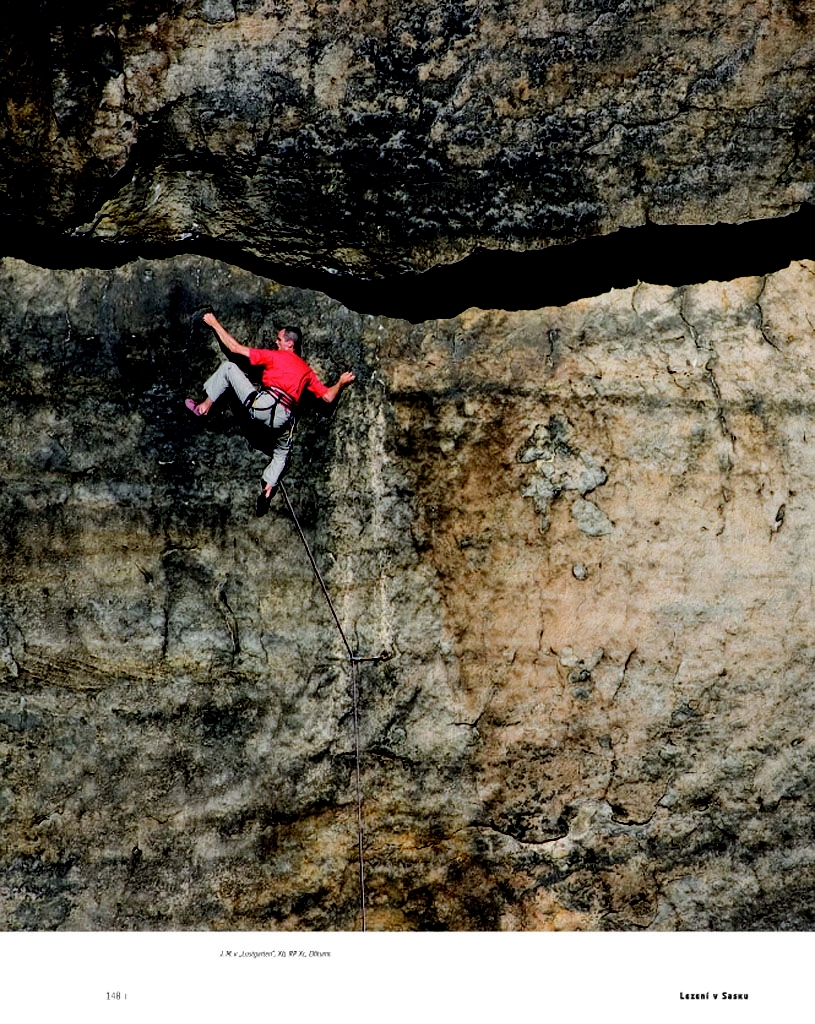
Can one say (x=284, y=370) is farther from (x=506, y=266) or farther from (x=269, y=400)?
(x=506, y=266)

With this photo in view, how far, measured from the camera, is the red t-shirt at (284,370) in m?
4.25

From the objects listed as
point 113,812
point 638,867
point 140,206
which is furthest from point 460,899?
point 140,206

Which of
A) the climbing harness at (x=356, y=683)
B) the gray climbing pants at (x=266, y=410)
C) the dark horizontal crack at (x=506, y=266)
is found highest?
the dark horizontal crack at (x=506, y=266)

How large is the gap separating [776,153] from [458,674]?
236cm

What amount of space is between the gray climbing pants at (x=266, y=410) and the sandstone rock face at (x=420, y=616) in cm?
9

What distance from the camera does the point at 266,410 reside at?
168 inches

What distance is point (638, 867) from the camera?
4508mm

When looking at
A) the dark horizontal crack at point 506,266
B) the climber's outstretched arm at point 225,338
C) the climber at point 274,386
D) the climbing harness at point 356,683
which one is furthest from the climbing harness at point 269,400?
the dark horizontal crack at point 506,266

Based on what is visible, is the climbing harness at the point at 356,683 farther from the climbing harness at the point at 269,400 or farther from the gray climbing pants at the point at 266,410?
the climbing harness at the point at 269,400

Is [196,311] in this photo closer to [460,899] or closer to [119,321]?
[119,321]

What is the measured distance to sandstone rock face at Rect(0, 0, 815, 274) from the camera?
12.9ft

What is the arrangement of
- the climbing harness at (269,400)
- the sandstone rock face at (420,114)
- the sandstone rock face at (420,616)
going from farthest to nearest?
the sandstone rock face at (420,616) < the climbing harness at (269,400) < the sandstone rock face at (420,114)

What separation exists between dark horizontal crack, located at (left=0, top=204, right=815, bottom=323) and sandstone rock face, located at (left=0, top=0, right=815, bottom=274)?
0.49 ft

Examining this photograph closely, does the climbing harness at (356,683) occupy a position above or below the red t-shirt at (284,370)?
below
